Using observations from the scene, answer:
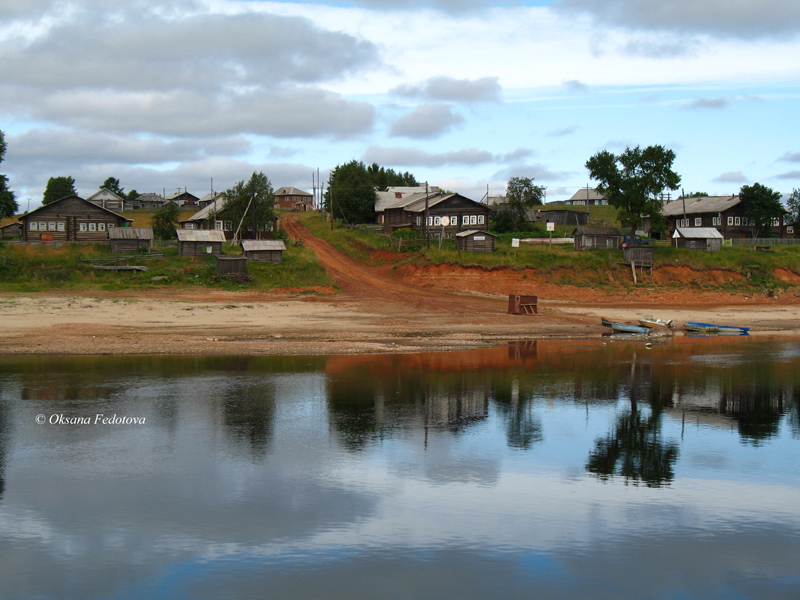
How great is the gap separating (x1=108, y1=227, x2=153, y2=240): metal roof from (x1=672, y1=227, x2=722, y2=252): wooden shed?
5229 centimetres

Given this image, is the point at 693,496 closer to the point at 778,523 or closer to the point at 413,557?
the point at 778,523

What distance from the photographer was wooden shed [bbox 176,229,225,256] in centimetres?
5875

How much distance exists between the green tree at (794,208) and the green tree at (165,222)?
7373 cm

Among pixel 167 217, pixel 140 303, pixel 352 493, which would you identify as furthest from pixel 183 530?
pixel 167 217

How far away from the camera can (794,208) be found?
3310 inches

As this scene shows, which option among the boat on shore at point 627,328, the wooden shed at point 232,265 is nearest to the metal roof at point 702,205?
the boat on shore at point 627,328

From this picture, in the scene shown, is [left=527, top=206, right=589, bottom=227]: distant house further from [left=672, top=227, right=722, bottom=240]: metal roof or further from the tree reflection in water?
the tree reflection in water

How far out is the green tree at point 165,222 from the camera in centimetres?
7056

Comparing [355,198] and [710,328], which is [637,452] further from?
[355,198]

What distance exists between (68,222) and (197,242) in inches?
650

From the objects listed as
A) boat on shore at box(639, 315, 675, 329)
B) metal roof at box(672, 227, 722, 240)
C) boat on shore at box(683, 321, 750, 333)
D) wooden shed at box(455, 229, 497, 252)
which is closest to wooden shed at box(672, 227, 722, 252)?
metal roof at box(672, 227, 722, 240)

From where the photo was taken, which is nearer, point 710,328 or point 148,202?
point 710,328

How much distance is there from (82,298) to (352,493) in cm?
3746

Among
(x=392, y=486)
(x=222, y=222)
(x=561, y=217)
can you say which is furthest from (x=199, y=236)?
(x=561, y=217)
